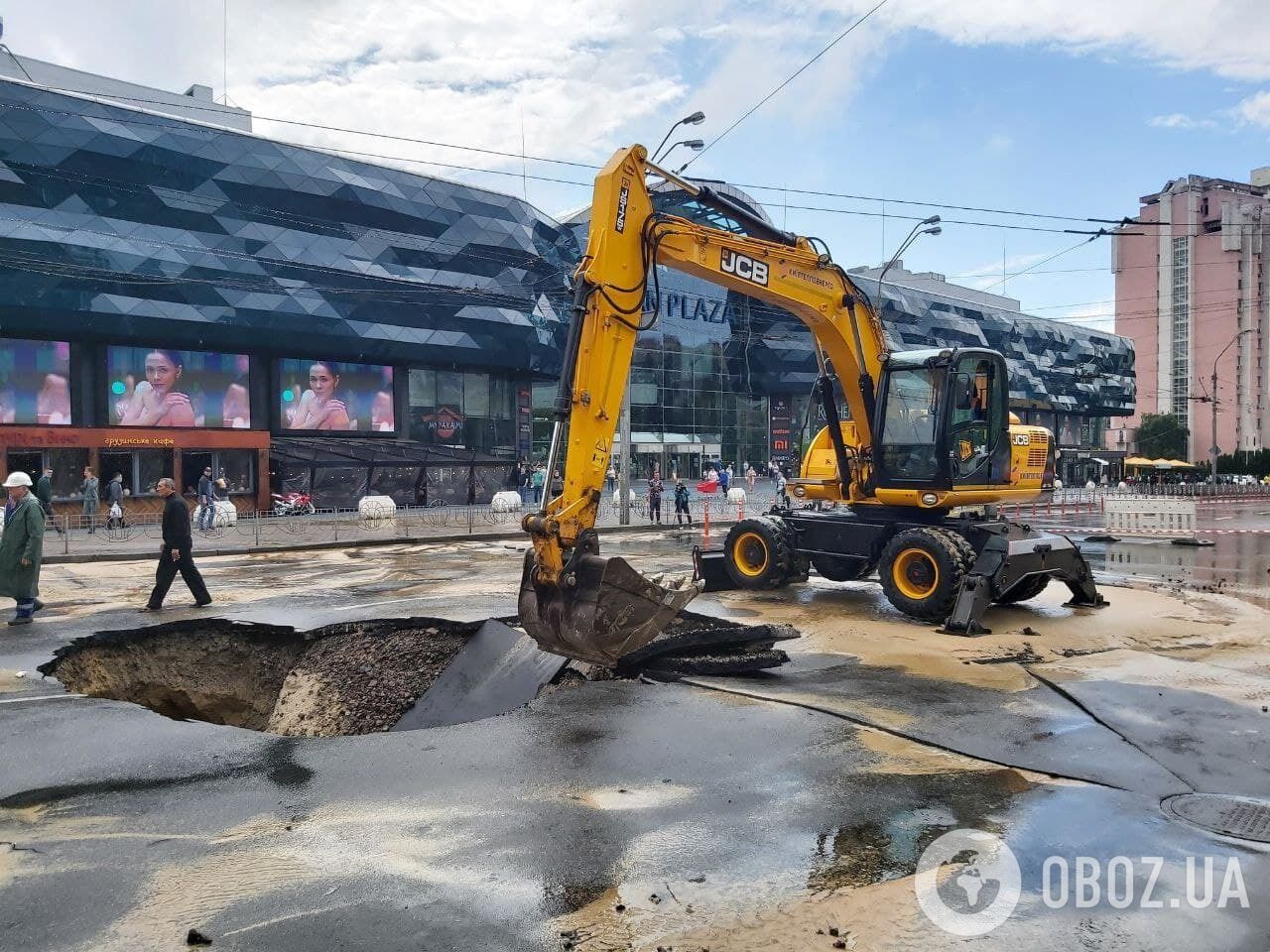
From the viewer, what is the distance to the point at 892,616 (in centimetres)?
1131

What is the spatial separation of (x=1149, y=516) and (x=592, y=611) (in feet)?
78.9

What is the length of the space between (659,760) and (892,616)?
20.2ft

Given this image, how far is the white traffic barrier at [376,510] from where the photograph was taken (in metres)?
30.0

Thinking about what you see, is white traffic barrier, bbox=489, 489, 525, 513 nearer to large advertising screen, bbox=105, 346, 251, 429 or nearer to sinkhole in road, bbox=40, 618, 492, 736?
large advertising screen, bbox=105, 346, 251, 429

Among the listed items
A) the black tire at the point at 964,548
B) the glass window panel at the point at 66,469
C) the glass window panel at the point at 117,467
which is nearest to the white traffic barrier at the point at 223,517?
the glass window panel at the point at 117,467

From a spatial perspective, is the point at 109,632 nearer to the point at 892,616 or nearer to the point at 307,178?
the point at 892,616

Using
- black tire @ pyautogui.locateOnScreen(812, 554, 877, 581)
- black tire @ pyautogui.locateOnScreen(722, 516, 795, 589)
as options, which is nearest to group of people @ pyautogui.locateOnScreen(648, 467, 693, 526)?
black tire @ pyautogui.locateOnScreen(722, 516, 795, 589)

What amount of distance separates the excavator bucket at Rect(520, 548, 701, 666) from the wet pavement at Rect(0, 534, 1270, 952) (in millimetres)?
409

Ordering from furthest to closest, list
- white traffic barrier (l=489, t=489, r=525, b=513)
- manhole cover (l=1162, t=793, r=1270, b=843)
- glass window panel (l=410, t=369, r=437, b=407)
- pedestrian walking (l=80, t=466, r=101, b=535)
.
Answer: glass window panel (l=410, t=369, r=437, b=407) → white traffic barrier (l=489, t=489, r=525, b=513) → pedestrian walking (l=80, t=466, r=101, b=535) → manhole cover (l=1162, t=793, r=1270, b=843)

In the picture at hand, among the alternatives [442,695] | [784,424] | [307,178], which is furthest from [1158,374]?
[442,695]

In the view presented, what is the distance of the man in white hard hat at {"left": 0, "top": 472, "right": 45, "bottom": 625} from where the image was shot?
1057cm

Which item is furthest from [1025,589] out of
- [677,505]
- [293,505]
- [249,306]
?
[249,306]

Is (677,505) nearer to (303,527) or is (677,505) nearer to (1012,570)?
(303,527)

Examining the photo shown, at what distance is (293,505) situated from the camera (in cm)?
3431
